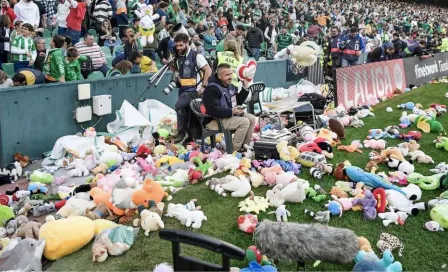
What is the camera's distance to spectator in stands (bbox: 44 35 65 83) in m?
7.95

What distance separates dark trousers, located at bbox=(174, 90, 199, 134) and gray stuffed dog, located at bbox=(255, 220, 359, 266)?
4170 mm

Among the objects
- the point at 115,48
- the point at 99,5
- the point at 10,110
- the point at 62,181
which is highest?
the point at 99,5

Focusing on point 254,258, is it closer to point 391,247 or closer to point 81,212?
point 391,247

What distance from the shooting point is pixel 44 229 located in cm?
435

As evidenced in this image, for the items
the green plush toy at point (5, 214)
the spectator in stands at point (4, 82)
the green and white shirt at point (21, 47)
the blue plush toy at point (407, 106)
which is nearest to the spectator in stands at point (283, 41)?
the blue plush toy at point (407, 106)

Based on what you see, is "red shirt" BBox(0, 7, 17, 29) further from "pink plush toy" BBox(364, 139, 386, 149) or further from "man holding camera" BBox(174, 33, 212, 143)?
"pink plush toy" BBox(364, 139, 386, 149)

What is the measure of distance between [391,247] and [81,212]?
3.17 meters

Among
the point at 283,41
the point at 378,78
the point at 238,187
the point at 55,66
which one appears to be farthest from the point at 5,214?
the point at 283,41

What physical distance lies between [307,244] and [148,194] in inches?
80.8

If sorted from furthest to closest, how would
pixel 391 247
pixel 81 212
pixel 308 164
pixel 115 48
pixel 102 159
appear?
pixel 115 48
pixel 102 159
pixel 308 164
pixel 81 212
pixel 391 247

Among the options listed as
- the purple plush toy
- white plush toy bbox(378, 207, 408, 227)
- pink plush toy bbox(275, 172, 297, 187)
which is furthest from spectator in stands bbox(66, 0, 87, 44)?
white plush toy bbox(378, 207, 408, 227)

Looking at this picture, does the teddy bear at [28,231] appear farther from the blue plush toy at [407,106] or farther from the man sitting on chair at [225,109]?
the blue plush toy at [407,106]

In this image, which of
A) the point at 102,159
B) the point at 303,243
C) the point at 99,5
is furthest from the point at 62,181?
the point at 99,5

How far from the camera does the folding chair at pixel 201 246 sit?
84.0 inches
